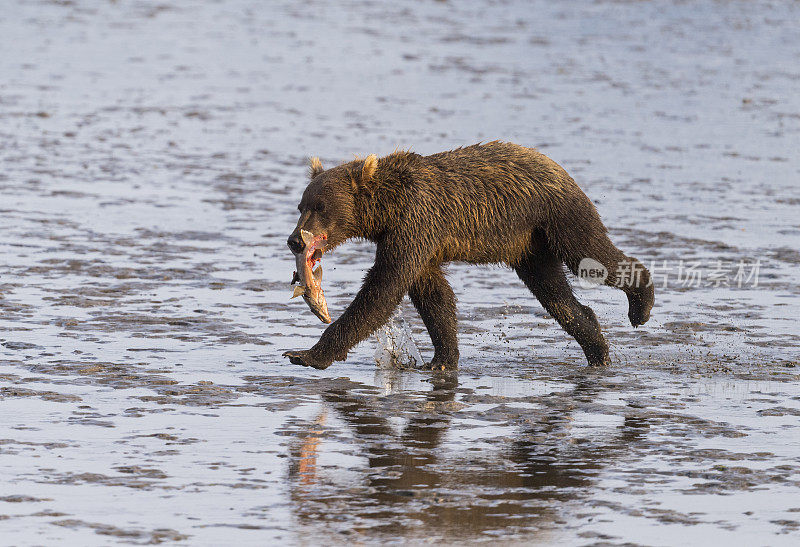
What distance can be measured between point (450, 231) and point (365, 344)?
4.71 feet

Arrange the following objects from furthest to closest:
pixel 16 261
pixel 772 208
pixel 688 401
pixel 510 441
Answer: pixel 772 208
pixel 16 261
pixel 688 401
pixel 510 441

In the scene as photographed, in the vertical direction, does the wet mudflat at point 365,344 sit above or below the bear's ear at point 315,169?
below

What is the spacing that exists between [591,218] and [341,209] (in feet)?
5.63

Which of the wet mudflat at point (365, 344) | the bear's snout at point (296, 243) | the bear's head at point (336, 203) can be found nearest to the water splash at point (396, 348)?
the wet mudflat at point (365, 344)

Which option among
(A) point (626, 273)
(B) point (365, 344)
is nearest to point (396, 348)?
(B) point (365, 344)

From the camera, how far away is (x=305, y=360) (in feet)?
31.7

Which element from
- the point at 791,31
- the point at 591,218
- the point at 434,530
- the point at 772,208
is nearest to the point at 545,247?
the point at 591,218

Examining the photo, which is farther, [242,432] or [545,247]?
[545,247]

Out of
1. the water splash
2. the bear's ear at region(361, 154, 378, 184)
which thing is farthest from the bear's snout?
the water splash

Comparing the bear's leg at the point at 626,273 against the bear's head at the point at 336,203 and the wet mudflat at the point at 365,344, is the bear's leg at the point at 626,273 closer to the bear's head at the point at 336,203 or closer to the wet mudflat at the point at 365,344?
the wet mudflat at the point at 365,344

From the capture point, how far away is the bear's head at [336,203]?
9.84 meters

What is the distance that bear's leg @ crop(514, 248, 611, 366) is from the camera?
10.5 meters

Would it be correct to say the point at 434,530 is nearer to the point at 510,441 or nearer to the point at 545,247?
the point at 510,441

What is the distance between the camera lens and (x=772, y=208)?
52.6 feet
